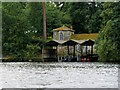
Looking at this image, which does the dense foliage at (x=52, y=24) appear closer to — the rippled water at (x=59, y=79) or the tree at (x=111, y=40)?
the tree at (x=111, y=40)

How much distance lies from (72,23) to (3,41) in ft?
78.5


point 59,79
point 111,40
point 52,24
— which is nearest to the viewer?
point 59,79

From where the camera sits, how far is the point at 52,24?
73250mm

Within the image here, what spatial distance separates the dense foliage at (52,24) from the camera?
1850 inches

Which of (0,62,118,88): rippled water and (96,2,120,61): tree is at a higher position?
(96,2,120,61): tree

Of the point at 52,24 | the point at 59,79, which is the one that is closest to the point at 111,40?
the point at 52,24

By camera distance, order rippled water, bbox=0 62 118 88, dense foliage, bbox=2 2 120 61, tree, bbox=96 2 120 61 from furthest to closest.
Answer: dense foliage, bbox=2 2 120 61 → tree, bbox=96 2 120 61 → rippled water, bbox=0 62 118 88

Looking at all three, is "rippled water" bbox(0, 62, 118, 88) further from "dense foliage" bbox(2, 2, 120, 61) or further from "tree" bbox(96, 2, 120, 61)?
"dense foliage" bbox(2, 2, 120, 61)

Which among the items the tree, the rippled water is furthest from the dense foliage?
the rippled water

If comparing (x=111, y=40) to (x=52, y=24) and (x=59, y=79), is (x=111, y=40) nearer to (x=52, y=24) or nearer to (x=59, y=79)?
(x=52, y=24)

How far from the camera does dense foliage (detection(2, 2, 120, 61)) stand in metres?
47.0

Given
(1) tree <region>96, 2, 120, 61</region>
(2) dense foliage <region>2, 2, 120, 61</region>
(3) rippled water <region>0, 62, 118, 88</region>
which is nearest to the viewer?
(3) rippled water <region>0, 62, 118, 88</region>

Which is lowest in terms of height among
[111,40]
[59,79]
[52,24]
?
[59,79]

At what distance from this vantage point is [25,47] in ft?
191
